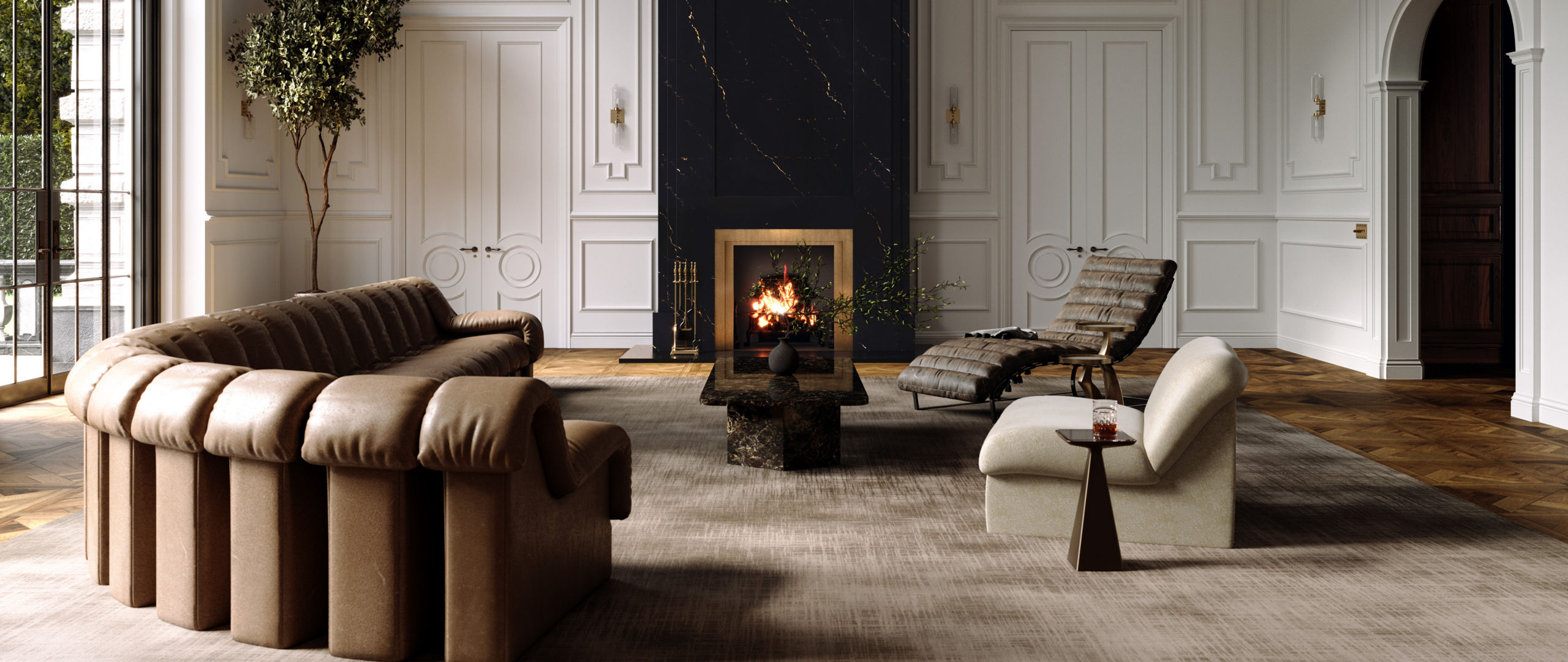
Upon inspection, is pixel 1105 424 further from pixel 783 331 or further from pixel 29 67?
pixel 29 67

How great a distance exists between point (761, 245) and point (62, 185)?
4.47 metres

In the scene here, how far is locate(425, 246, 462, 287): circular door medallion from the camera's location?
8.88 meters

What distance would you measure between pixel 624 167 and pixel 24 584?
611 centimetres

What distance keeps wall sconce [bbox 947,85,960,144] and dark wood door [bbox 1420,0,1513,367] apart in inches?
124

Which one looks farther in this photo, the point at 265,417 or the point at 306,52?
the point at 306,52

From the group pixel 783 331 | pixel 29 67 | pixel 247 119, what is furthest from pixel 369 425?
pixel 247 119

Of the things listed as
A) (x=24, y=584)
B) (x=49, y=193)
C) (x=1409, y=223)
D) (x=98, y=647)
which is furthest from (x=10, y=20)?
(x=1409, y=223)

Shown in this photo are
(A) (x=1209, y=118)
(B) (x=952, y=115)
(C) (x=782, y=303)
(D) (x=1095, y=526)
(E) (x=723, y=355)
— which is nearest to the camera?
(D) (x=1095, y=526)

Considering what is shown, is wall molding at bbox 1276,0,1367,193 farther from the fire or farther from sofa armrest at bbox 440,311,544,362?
sofa armrest at bbox 440,311,544,362

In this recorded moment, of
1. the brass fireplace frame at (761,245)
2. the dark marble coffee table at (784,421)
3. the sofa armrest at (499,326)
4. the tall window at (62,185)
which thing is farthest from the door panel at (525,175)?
the dark marble coffee table at (784,421)

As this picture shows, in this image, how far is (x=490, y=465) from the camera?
91.0 inches

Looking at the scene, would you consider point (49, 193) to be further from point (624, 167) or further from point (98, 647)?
point (98, 647)

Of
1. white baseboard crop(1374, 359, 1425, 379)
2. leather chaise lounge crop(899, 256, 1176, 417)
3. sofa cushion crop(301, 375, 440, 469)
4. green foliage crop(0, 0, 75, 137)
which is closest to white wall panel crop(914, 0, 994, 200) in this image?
leather chaise lounge crop(899, 256, 1176, 417)

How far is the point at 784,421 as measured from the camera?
15.0 ft
